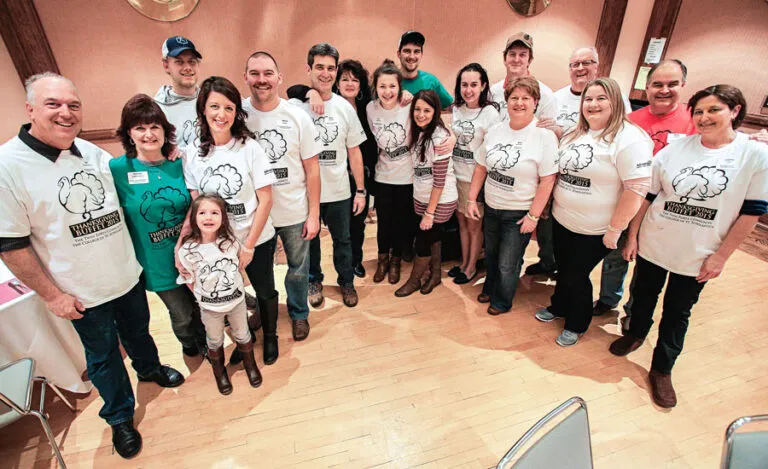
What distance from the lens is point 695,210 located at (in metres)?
1.76

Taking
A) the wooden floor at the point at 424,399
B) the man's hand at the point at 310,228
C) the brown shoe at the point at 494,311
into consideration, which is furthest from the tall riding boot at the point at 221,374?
the brown shoe at the point at 494,311

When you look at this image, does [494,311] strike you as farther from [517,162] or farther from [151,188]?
[151,188]

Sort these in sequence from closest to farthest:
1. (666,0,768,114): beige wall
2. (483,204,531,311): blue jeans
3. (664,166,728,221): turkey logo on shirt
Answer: (664,166,728,221): turkey logo on shirt, (483,204,531,311): blue jeans, (666,0,768,114): beige wall

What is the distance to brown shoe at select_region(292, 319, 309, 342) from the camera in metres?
2.54

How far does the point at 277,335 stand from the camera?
2.58 m

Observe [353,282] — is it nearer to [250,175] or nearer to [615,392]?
[250,175]

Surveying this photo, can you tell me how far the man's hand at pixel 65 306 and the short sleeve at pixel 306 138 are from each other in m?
1.25

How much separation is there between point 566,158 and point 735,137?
0.69 m

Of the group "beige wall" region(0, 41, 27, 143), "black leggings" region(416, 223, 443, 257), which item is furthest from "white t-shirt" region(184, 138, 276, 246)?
"beige wall" region(0, 41, 27, 143)

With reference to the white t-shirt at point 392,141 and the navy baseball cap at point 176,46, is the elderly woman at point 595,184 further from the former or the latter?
the navy baseball cap at point 176,46

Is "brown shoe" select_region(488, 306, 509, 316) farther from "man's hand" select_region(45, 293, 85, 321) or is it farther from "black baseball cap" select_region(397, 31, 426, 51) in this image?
"man's hand" select_region(45, 293, 85, 321)

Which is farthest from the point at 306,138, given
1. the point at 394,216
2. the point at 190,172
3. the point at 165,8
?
the point at 165,8

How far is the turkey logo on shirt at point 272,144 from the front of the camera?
2027mm

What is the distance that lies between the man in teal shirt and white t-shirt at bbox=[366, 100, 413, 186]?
16.1 inches
